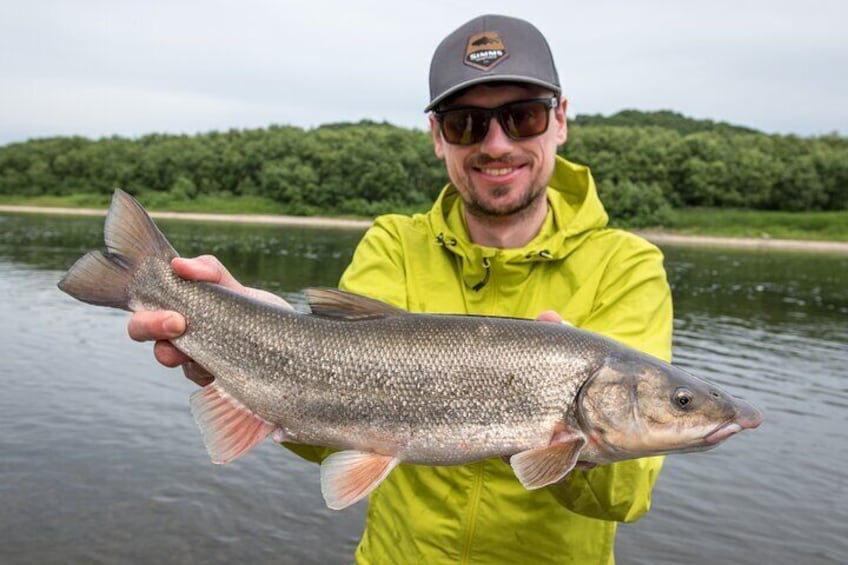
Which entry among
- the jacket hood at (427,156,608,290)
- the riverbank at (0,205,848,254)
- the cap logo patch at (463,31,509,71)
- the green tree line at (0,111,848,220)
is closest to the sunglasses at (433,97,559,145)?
the cap logo patch at (463,31,509,71)

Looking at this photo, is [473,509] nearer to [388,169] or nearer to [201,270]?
[201,270]

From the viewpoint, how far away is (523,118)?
4.00m

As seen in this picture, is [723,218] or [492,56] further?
[723,218]

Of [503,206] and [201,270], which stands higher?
[503,206]

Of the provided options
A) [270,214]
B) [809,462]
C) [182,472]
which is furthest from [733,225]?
[182,472]

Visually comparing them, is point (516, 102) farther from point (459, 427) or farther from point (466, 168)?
point (459, 427)

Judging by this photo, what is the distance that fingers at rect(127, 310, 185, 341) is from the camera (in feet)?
11.5

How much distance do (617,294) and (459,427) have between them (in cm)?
107

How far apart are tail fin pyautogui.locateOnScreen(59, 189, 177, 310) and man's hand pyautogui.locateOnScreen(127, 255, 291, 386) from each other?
137 millimetres

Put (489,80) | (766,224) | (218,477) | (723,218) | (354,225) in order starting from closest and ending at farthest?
(489,80) → (218,477) → (766,224) → (723,218) → (354,225)

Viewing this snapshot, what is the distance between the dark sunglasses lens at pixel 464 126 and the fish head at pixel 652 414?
1.52 metres

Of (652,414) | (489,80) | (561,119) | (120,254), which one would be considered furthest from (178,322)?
(561,119)

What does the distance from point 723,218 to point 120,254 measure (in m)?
81.5

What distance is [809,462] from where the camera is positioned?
1162 centimetres
